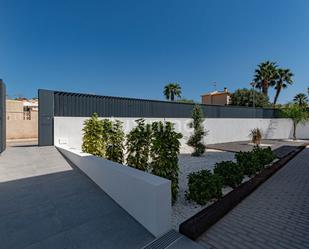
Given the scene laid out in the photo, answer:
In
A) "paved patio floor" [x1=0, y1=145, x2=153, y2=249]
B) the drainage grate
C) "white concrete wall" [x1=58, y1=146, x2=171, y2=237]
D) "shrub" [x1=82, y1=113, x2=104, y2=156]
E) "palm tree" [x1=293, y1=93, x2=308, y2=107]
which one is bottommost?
the drainage grate

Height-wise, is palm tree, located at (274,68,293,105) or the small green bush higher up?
palm tree, located at (274,68,293,105)

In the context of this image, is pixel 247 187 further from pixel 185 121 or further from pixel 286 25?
pixel 286 25

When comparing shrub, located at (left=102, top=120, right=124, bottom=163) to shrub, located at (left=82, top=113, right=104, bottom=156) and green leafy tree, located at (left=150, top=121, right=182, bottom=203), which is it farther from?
green leafy tree, located at (left=150, top=121, right=182, bottom=203)

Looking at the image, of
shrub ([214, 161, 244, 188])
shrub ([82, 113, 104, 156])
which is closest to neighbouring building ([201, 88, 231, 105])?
shrub ([214, 161, 244, 188])

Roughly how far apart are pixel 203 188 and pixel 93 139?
12.6 feet

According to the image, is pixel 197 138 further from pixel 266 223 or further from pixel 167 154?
pixel 266 223

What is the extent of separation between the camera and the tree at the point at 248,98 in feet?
88.8

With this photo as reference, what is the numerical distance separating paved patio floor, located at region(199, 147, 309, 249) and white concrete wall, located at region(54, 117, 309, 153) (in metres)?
6.96

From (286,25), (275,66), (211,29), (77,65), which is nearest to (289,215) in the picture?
(286,25)

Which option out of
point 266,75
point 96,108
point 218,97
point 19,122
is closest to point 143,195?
point 96,108

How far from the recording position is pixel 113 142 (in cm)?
612

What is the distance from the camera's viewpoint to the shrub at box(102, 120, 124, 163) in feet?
19.6

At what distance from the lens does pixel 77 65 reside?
1811 centimetres

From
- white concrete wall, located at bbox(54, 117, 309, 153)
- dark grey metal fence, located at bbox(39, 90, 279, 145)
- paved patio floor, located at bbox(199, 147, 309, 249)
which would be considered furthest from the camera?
white concrete wall, located at bbox(54, 117, 309, 153)
